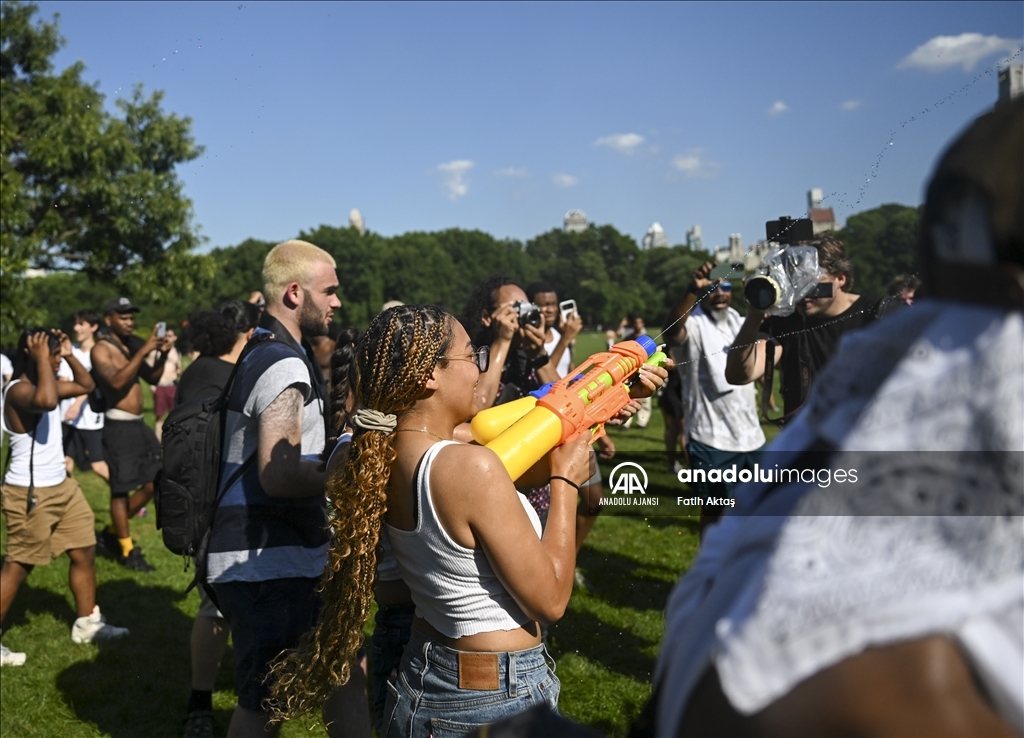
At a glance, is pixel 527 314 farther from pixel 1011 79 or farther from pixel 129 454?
pixel 129 454

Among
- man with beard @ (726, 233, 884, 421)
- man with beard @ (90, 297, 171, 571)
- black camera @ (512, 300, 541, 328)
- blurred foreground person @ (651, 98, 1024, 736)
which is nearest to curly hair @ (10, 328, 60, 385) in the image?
man with beard @ (90, 297, 171, 571)

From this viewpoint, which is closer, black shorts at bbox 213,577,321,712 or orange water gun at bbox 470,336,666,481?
orange water gun at bbox 470,336,666,481

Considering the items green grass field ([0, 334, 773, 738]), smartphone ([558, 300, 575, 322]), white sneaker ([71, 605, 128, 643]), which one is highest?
smartphone ([558, 300, 575, 322])

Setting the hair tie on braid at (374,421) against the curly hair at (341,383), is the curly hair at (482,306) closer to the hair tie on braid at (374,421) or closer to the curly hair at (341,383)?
the curly hair at (341,383)

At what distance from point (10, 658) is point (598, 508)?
4178mm

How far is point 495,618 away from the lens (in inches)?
84.0

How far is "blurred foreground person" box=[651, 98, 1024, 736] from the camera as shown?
2.33 ft

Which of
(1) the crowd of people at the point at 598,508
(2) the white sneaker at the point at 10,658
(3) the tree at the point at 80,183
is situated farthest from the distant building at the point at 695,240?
(3) the tree at the point at 80,183

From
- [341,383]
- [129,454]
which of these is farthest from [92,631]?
[341,383]

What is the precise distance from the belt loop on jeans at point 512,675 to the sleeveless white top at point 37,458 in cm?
435

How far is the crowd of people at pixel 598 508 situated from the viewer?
2.37ft

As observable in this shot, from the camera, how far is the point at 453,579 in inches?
83.7

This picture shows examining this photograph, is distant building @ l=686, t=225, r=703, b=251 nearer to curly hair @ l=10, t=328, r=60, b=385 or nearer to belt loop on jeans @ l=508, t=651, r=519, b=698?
belt loop on jeans @ l=508, t=651, r=519, b=698

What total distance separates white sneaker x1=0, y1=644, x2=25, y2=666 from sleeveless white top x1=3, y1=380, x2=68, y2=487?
1.00 m
